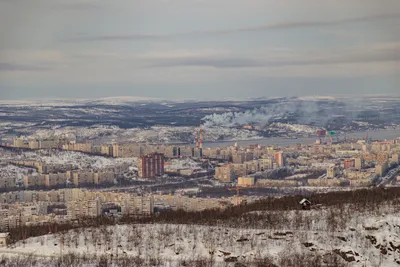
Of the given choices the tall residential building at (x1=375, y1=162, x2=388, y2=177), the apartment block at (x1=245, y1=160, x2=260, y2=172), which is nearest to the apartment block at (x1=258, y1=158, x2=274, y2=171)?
the apartment block at (x1=245, y1=160, x2=260, y2=172)

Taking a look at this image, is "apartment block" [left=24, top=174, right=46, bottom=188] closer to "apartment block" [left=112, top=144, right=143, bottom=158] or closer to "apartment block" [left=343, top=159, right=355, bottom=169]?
"apartment block" [left=112, top=144, right=143, bottom=158]

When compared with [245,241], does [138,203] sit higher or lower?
lower

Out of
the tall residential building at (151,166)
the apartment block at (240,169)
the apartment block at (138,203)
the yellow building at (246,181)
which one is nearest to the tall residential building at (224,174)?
the apartment block at (240,169)

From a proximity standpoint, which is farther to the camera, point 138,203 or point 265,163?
point 265,163

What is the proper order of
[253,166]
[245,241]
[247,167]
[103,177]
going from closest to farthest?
[245,241]
[103,177]
[247,167]
[253,166]

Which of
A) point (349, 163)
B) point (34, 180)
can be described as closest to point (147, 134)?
point (349, 163)

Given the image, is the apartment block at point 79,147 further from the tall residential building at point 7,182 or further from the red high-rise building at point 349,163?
the red high-rise building at point 349,163

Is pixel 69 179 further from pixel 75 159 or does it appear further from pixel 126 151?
pixel 126 151

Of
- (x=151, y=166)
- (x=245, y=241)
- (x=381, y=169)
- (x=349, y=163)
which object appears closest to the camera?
(x=245, y=241)
